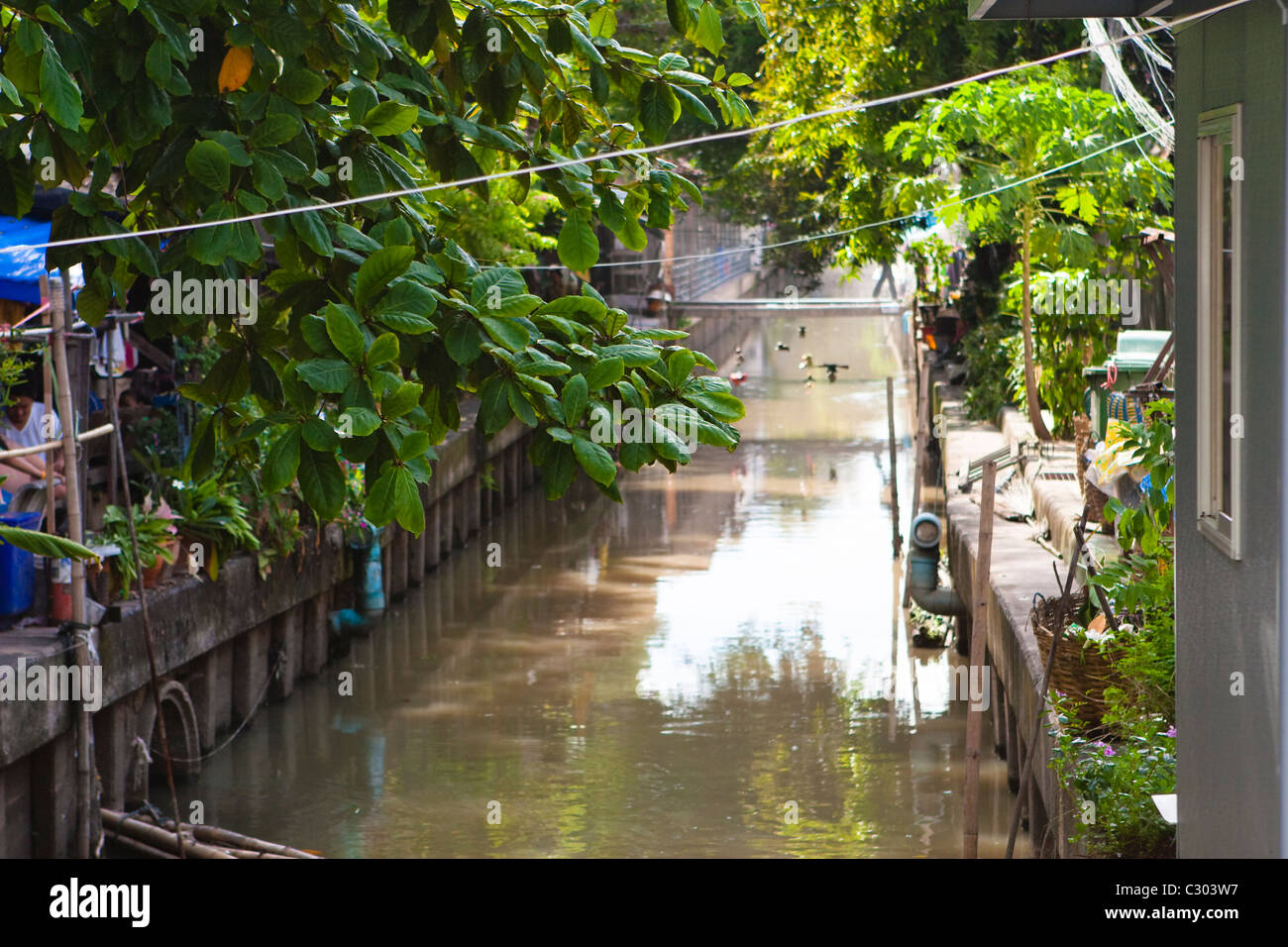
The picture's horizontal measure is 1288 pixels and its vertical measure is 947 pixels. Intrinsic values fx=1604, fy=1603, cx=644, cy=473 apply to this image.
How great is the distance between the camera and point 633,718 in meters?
14.4

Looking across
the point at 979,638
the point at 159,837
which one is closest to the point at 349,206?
the point at 979,638

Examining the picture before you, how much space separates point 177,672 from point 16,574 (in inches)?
106

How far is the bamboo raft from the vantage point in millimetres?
9844

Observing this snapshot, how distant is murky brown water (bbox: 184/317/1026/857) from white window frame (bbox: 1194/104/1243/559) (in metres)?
6.54

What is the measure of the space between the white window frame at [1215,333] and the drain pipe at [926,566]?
10864 millimetres

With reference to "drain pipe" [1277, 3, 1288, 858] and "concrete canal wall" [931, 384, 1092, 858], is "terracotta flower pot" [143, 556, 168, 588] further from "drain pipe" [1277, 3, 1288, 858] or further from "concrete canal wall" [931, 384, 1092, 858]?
"drain pipe" [1277, 3, 1288, 858]

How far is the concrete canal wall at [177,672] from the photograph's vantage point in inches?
385

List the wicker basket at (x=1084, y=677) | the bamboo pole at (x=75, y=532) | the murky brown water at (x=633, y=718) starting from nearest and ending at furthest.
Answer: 1. the wicker basket at (x=1084, y=677)
2. the bamboo pole at (x=75, y=532)
3. the murky brown water at (x=633, y=718)

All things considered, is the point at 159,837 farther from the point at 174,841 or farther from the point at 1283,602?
the point at 1283,602

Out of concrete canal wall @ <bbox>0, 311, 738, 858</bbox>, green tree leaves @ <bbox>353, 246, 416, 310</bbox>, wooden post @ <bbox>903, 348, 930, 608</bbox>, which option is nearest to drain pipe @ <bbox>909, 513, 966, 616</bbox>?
wooden post @ <bbox>903, 348, 930, 608</bbox>

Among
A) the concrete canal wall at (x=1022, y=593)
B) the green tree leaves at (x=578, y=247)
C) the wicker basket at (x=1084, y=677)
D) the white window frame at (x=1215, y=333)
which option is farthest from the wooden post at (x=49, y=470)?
the white window frame at (x=1215, y=333)

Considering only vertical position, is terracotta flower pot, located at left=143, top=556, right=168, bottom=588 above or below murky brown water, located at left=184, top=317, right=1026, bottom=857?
above

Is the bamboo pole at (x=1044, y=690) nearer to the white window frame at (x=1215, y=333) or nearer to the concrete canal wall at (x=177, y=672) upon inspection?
the white window frame at (x=1215, y=333)

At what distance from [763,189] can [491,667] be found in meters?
22.4
